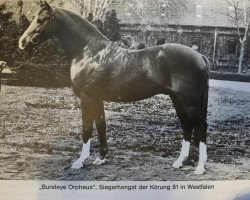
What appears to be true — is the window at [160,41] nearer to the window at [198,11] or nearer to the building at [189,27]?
the building at [189,27]

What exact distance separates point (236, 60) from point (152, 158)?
46 centimetres

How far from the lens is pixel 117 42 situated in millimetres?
1331

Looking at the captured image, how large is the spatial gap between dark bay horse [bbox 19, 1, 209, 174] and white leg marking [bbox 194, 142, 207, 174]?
49 millimetres

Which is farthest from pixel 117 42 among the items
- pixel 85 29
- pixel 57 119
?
pixel 57 119

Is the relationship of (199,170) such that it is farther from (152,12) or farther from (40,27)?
(40,27)

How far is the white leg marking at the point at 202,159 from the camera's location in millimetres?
1357

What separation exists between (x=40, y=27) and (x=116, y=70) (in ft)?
0.98

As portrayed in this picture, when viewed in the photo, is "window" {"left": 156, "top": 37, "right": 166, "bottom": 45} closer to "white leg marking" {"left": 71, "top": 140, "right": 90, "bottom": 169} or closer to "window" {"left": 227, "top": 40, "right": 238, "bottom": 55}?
"window" {"left": 227, "top": 40, "right": 238, "bottom": 55}

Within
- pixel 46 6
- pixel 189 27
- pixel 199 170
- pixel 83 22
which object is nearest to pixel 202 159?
pixel 199 170

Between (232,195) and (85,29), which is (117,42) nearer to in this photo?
(85,29)

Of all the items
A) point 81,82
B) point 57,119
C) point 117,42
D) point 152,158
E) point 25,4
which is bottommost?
point 152,158

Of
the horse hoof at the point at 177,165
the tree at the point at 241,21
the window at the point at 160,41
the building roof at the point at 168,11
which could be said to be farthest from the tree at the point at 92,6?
the horse hoof at the point at 177,165

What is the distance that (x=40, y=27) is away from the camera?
4.31 feet

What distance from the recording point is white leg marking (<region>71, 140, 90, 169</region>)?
135cm
